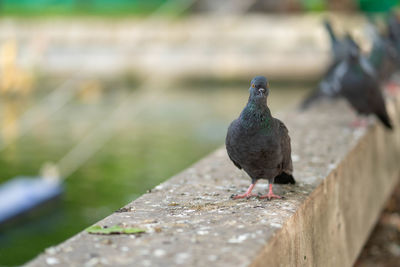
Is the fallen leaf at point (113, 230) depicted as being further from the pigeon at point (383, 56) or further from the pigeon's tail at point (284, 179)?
the pigeon at point (383, 56)

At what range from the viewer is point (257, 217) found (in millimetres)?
3018

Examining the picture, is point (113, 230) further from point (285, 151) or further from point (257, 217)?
point (285, 151)

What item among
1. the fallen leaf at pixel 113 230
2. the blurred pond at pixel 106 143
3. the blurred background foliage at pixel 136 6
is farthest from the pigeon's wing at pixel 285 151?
the blurred background foliage at pixel 136 6

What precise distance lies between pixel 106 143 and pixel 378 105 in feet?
25.0

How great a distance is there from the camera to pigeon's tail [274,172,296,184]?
3.74m

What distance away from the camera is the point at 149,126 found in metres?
13.8

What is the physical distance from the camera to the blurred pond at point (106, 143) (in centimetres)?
838

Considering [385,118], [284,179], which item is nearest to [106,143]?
[385,118]

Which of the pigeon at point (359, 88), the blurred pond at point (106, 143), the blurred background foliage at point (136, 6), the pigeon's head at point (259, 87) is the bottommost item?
the blurred pond at point (106, 143)

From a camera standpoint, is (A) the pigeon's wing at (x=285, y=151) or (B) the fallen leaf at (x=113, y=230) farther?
(A) the pigeon's wing at (x=285, y=151)

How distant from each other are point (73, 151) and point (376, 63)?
A: 589 centimetres

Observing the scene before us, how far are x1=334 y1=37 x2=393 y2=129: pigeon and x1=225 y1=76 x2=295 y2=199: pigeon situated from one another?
8.20 ft

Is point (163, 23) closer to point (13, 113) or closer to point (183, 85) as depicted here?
point (183, 85)

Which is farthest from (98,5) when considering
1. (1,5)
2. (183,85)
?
(183,85)
